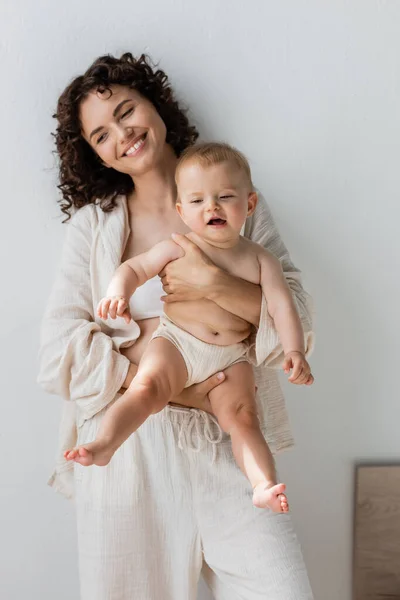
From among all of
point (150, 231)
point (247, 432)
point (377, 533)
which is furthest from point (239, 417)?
point (377, 533)

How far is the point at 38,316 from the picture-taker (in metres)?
2.13

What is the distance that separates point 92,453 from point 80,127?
0.81 m

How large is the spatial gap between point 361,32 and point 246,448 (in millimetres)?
1086

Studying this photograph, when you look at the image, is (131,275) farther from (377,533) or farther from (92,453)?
(377,533)

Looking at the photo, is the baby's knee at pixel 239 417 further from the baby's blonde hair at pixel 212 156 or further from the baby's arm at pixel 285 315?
the baby's blonde hair at pixel 212 156

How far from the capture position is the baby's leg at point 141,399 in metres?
1.51

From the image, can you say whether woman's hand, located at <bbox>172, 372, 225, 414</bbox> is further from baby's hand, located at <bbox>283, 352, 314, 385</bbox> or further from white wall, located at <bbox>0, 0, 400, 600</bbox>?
white wall, located at <bbox>0, 0, 400, 600</bbox>

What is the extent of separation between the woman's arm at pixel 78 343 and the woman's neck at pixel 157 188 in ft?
0.42

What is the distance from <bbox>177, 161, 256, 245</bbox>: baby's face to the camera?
1646 millimetres

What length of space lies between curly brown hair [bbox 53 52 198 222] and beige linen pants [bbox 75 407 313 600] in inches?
20.7

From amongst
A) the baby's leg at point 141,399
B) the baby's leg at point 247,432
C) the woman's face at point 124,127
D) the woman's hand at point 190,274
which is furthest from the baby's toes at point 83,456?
the woman's face at point 124,127

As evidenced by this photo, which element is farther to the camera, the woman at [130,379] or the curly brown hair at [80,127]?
the curly brown hair at [80,127]

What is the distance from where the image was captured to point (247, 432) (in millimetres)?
1690

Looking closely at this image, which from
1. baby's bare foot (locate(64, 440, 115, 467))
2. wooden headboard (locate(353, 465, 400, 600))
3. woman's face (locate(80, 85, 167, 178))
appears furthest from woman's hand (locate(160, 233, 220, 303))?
wooden headboard (locate(353, 465, 400, 600))
